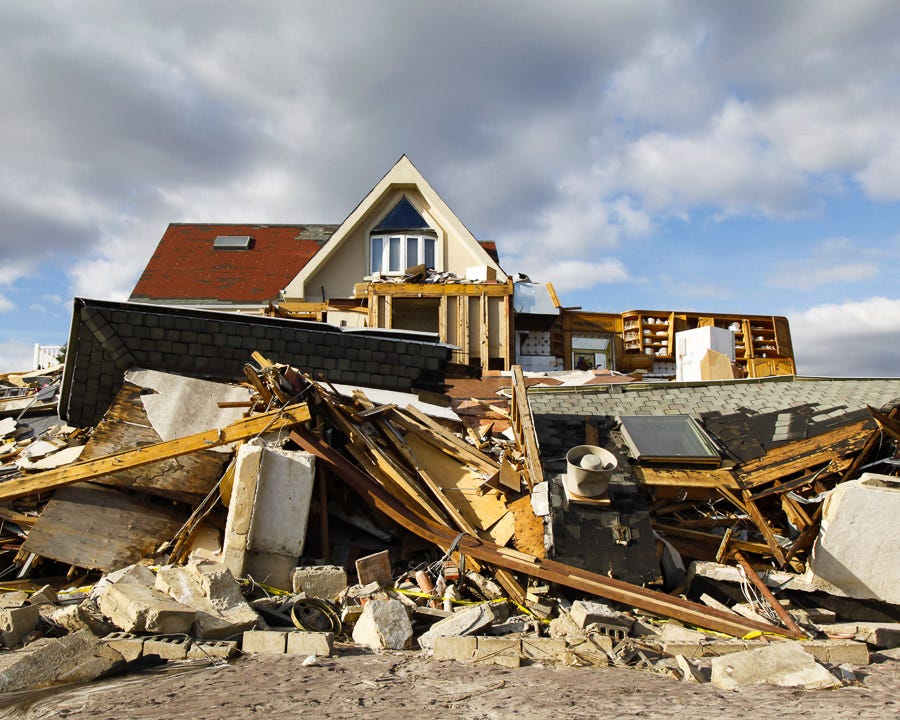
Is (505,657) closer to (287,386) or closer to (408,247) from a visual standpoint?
(287,386)

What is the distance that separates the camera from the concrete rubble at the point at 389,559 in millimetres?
5336

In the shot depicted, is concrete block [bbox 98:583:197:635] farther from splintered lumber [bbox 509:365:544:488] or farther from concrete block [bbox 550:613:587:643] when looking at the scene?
splintered lumber [bbox 509:365:544:488]

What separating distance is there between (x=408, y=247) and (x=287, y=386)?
12769 millimetres

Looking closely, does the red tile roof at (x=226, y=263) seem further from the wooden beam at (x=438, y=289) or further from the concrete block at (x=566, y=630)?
the concrete block at (x=566, y=630)

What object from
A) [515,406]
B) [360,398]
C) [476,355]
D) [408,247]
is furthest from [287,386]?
[408,247]

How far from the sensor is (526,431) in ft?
28.6

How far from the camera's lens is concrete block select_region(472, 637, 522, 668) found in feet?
17.1

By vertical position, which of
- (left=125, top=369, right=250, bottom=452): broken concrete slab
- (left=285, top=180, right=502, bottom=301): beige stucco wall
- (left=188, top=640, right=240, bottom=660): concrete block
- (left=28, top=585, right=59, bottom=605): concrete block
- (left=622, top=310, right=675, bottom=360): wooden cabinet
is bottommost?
(left=188, top=640, right=240, bottom=660): concrete block

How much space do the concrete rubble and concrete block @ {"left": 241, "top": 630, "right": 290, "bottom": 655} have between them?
22 mm

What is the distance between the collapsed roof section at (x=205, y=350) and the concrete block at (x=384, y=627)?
5.45 meters

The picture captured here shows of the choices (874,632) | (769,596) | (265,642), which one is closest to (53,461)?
(265,642)

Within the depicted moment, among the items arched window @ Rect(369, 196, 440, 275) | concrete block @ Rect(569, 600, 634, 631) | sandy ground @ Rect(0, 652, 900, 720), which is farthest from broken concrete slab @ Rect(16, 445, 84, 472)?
arched window @ Rect(369, 196, 440, 275)

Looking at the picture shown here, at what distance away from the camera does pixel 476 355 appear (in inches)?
690

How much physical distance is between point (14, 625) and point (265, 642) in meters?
2.01
